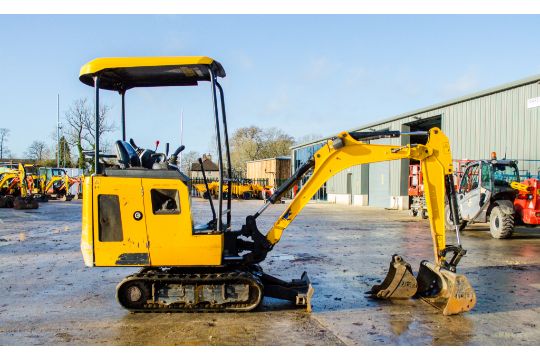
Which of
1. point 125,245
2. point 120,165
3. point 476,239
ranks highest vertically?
point 120,165

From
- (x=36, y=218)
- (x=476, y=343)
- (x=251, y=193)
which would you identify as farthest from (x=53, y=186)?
(x=476, y=343)

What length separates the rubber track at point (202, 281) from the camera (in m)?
6.14

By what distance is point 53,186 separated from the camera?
38.5 meters

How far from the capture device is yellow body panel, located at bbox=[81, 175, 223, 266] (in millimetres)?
5977

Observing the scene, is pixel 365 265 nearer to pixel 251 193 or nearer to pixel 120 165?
pixel 120 165

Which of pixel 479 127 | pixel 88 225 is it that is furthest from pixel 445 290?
pixel 479 127

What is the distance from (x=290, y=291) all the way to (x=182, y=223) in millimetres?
1719

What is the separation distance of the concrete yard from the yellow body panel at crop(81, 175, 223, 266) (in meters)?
0.76

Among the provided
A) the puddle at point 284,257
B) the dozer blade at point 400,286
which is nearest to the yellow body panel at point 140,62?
the dozer blade at point 400,286

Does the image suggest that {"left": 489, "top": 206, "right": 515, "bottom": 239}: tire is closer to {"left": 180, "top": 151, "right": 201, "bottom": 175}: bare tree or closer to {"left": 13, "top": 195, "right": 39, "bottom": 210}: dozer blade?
{"left": 180, "top": 151, "right": 201, "bottom": 175}: bare tree

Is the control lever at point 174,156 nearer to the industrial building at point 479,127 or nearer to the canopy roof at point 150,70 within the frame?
the canopy roof at point 150,70

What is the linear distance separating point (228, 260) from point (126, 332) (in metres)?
1.56

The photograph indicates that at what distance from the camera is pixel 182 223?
6.01 m

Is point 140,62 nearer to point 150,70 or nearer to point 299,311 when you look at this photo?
point 150,70
